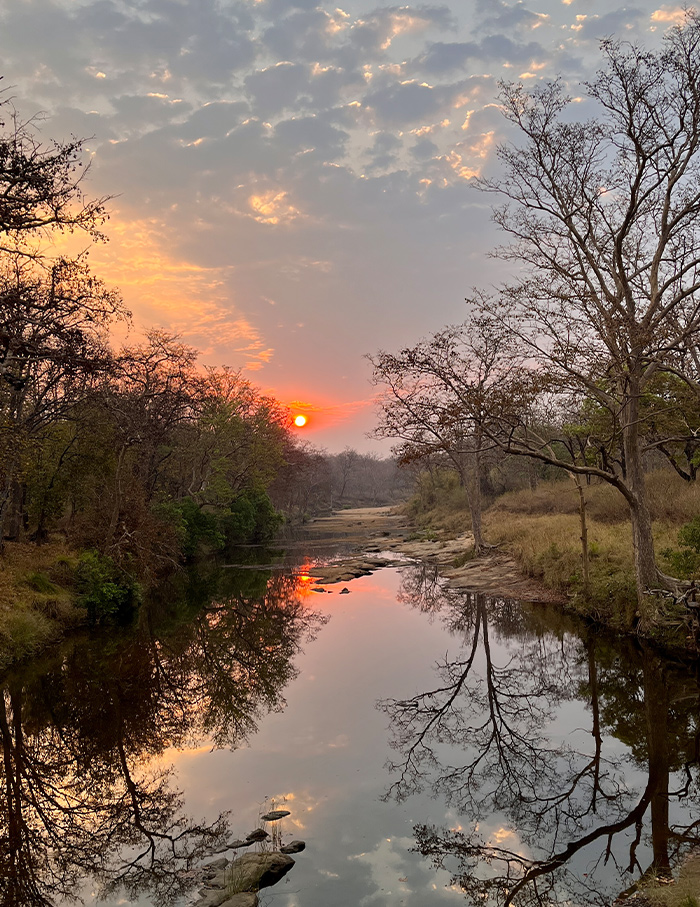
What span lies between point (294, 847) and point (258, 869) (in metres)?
0.67

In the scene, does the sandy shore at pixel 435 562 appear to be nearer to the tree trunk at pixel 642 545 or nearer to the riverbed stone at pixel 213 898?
the tree trunk at pixel 642 545

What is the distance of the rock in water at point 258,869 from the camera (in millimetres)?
6594

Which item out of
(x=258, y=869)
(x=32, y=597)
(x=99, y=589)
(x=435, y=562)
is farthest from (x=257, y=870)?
(x=435, y=562)

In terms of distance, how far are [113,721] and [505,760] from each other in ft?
24.7

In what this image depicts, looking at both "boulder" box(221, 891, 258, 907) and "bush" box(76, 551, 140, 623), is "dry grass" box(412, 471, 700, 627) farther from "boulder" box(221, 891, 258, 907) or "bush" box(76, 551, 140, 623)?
"bush" box(76, 551, 140, 623)

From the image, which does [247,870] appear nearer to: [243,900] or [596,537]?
[243,900]

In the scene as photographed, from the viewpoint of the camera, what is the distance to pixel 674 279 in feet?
46.5

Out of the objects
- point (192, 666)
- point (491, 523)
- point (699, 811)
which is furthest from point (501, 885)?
point (491, 523)

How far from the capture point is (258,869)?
6.82 metres

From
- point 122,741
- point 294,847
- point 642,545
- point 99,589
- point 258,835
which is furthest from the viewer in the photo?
point 99,589

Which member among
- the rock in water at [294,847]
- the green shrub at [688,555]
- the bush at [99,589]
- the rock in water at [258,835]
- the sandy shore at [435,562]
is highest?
the green shrub at [688,555]

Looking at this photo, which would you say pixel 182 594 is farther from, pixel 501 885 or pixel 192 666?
pixel 501 885

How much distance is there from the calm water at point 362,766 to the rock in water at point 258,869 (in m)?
0.18

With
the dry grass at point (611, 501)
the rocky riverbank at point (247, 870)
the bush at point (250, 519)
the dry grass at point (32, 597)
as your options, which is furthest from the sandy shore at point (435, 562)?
the rocky riverbank at point (247, 870)
